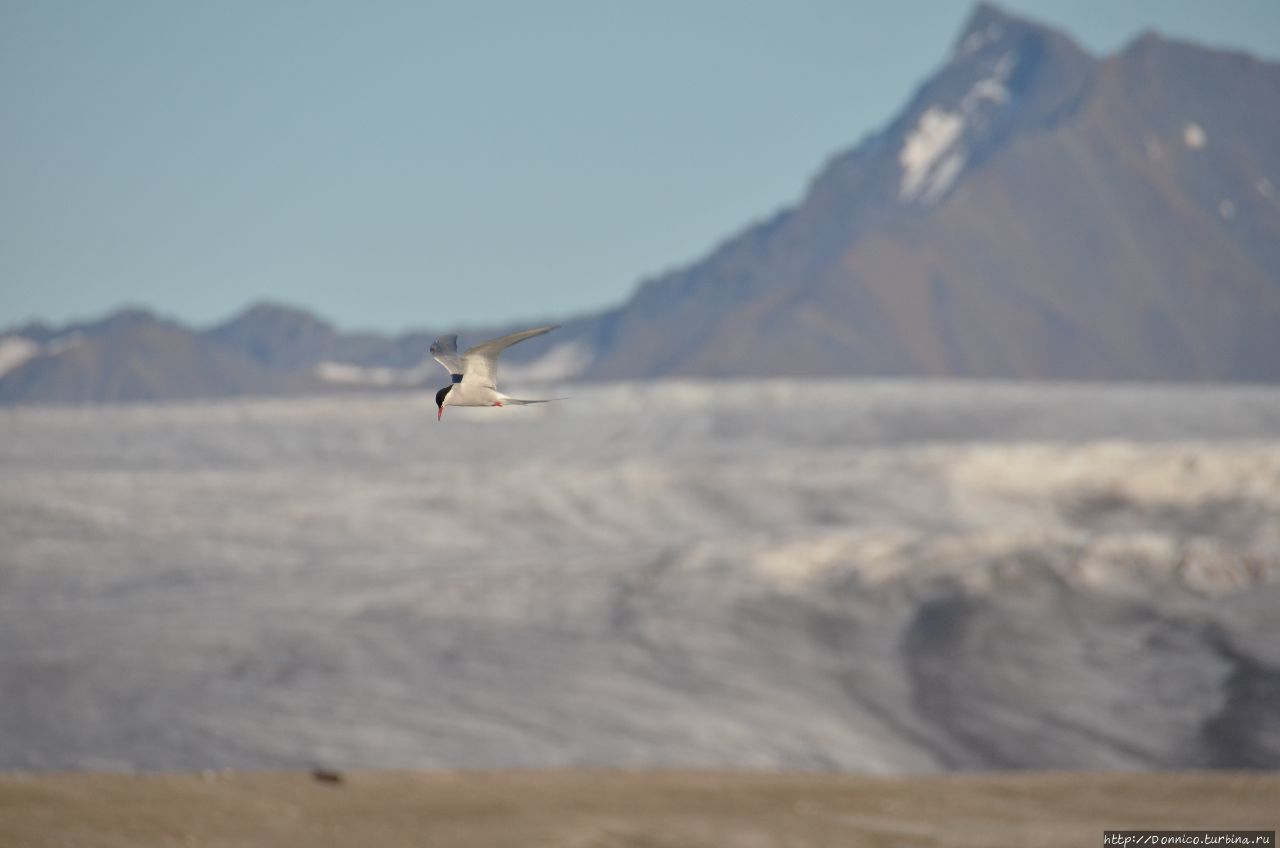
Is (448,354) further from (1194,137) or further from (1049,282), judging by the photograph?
(1194,137)

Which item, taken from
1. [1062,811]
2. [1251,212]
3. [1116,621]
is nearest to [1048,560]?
[1116,621]

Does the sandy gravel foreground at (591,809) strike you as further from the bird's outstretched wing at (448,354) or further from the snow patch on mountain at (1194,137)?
the snow patch on mountain at (1194,137)

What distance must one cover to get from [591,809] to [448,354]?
8445mm

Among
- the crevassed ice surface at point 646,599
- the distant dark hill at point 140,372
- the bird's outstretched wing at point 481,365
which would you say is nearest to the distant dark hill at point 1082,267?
the distant dark hill at point 140,372

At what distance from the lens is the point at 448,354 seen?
738 cm

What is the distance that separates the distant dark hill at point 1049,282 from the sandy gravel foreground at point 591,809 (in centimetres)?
12147

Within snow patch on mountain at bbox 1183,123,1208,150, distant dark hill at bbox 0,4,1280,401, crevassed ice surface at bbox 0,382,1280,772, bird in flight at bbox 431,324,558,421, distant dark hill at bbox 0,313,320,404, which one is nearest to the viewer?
bird in flight at bbox 431,324,558,421

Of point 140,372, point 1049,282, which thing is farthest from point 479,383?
point 140,372

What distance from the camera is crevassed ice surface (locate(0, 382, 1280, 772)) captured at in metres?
20.2

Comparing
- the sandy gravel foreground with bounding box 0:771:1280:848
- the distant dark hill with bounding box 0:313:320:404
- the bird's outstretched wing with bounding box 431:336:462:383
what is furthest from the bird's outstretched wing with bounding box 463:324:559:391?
the distant dark hill with bounding box 0:313:320:404

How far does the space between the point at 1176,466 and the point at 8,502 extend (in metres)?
24.6

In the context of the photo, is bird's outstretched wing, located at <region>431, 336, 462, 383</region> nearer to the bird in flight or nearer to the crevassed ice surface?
the bird in flight

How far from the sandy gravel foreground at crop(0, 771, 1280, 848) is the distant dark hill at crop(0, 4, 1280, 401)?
121466 millimetres

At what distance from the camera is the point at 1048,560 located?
2844 centimetres
